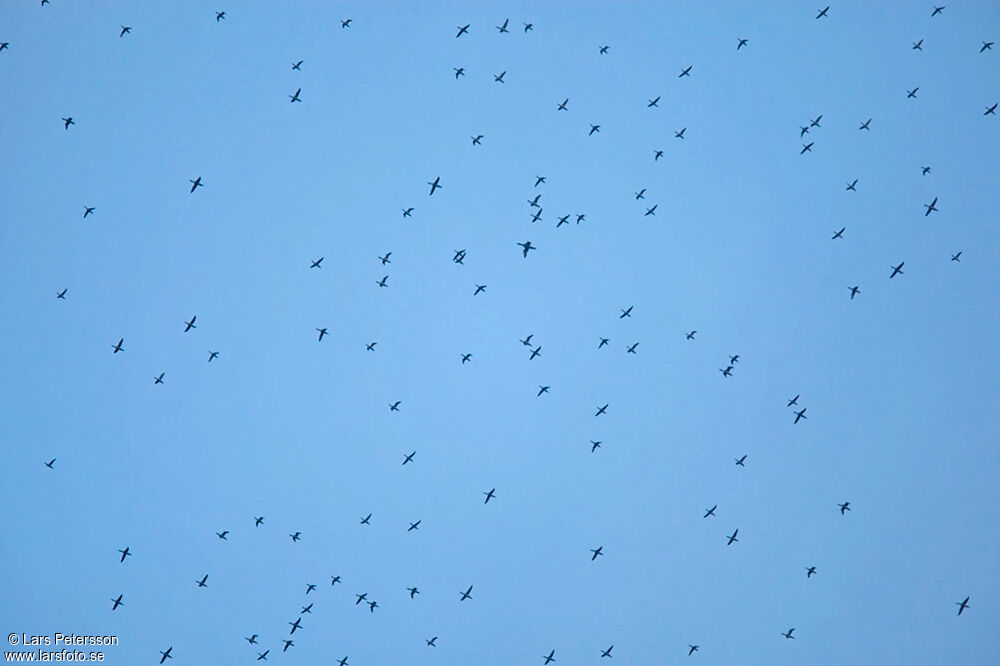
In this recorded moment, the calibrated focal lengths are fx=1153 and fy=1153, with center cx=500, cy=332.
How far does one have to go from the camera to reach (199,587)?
1639cm

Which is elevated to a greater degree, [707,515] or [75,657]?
[75,657]

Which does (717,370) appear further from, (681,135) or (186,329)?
(186,329)

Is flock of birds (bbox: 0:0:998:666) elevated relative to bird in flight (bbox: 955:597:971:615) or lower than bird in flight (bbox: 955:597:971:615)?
elevated

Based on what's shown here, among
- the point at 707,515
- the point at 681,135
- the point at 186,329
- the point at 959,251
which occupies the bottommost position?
the point at 707,515

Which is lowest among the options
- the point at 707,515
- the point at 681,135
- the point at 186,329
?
the point at 707,515

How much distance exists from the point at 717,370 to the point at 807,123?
12.6 ft

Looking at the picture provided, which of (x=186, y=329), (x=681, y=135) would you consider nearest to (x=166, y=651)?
(x=186, y=329)

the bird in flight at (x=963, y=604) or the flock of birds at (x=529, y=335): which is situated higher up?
the flock of birds at (x=529, y=335)

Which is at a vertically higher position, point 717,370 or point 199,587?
point 199,587

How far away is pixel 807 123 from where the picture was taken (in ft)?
Answer: 55.5

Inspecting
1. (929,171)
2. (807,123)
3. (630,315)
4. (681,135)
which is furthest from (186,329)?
(929,171)

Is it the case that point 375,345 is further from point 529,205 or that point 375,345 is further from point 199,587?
point 199,587

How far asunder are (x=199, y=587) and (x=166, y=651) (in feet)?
3.15

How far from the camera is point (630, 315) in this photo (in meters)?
16.8
